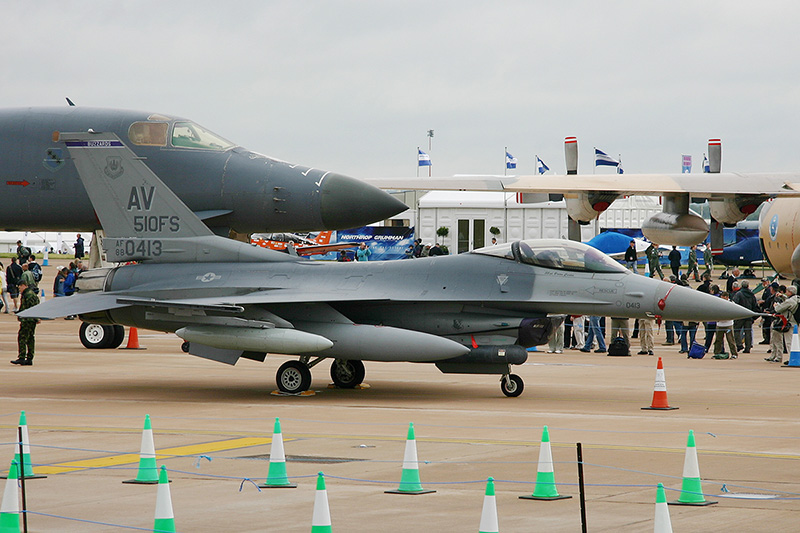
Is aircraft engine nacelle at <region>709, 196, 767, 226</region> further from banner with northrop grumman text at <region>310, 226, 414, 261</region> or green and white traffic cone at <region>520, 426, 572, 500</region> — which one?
banner with northrop grumman text at <region>310, 226, 414, 261</region>

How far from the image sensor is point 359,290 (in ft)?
50.4

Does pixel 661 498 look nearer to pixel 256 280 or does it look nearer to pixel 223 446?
pixel 223 446

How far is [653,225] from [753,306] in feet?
11.8

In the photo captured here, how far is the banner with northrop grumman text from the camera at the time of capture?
4862 cm

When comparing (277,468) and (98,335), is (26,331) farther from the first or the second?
(277,468)

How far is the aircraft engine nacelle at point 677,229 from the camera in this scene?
82.1 feet

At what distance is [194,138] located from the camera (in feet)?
57.8

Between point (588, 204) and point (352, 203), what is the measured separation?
33.3 ft

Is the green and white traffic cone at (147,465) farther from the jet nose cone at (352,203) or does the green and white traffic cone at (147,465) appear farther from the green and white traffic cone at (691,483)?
the jet nose cone at (352,203)

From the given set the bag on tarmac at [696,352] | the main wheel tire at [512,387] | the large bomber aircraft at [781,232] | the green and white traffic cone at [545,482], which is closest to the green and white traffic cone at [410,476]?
the green and white traffic cone at [545,482]

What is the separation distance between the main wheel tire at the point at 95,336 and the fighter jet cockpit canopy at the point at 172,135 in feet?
20.7

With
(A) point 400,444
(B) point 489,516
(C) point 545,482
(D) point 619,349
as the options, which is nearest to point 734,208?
(D) point 619,349

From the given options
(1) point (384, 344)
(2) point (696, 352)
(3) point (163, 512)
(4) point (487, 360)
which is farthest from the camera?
(2) point (696, 352)

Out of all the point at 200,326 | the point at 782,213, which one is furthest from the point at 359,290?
the point at 782,213
